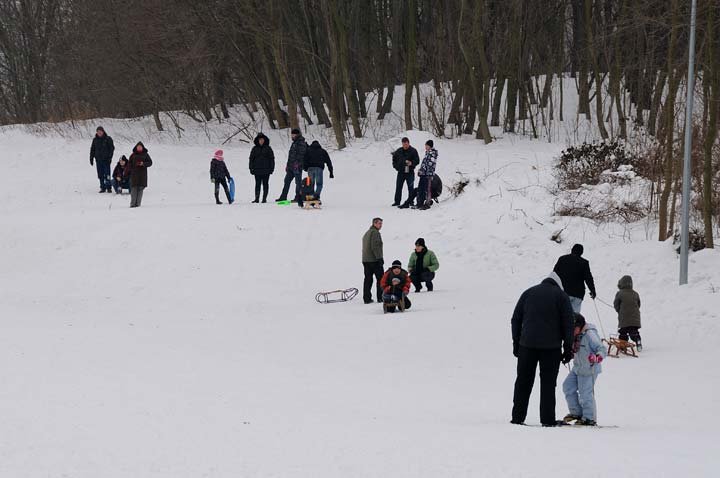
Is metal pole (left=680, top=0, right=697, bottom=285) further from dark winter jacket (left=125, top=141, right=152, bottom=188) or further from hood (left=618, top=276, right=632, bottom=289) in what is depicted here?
dark winter jacket (left=125, top=141, right=152, bottom=188)

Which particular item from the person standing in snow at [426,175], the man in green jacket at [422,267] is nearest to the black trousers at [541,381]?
the man in green jacket at [422,267]

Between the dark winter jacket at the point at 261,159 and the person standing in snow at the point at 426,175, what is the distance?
4018 mm

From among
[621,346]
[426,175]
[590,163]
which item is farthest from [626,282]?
[590,163]

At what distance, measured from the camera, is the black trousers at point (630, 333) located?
13.9 metres

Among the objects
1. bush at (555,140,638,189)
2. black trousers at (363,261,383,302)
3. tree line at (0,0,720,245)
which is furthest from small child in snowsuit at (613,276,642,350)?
tree line at (0,0,720,245)

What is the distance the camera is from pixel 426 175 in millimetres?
23219

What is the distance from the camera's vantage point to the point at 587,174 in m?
24.6

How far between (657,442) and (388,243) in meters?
13.9

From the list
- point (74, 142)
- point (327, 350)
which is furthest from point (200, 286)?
point (74, 142)

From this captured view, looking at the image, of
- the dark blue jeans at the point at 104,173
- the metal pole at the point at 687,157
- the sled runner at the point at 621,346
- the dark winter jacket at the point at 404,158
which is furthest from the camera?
the dark blue jeans at the point at 104,173

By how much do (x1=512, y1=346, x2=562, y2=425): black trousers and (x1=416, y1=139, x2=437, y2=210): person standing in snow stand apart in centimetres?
1390

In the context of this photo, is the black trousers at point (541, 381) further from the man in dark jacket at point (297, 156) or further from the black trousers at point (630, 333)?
the man in dark jacket at point (297, 156)

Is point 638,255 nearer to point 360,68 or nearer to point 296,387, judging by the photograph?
point 296,387

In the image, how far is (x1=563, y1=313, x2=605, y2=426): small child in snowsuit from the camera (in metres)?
9.13
